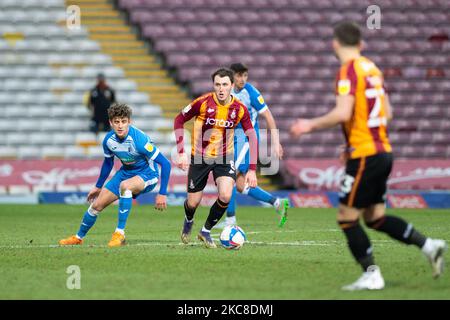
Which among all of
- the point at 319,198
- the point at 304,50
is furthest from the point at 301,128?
the point at 304,50

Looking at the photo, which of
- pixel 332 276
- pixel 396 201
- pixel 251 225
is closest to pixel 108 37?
pixel 396 201

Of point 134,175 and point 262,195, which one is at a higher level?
point 134,175

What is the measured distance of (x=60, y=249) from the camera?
1010cm

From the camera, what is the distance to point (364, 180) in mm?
7129

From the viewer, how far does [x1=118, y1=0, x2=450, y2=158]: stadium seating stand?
2398 centimetres

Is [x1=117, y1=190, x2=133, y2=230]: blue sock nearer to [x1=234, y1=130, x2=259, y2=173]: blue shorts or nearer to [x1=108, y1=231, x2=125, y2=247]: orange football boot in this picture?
[x1=108, y1=231, x2=125, y2=247]: orange football boot

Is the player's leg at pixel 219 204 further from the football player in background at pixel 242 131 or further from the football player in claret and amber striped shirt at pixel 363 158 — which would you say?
the football player in claret and amber striped shirt at pixel 363 158

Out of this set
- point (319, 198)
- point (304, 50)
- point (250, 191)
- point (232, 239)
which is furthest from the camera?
point (304, 50)

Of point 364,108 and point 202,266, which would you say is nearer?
point 364,108

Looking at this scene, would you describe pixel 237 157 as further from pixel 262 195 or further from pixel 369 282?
pixel 369 282

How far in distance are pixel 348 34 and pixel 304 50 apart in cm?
1825

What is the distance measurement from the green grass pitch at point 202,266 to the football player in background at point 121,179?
0.28 meters

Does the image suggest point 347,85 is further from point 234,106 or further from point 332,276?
point 234,106
